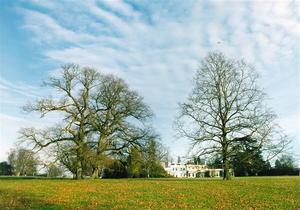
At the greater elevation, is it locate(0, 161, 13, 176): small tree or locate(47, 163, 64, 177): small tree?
locate(0, 161, 13, 176): small tree

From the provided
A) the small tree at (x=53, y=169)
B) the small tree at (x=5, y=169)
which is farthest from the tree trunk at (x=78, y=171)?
the small tree at (x=5, y=169)

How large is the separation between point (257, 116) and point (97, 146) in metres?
21.0

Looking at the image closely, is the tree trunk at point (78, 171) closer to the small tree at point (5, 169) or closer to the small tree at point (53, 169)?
the small tree at point (53, 169)

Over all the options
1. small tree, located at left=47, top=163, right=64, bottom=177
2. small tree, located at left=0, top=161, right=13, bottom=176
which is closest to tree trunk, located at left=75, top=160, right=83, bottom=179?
small tree, located at left=47, top=163, right=64, bottom=177

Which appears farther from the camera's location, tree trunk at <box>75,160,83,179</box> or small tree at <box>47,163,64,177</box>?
tree trunk at <box>75,160,83,179</box>

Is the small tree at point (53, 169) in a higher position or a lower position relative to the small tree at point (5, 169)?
lower

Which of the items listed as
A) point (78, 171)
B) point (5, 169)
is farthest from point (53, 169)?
point (5, 169)

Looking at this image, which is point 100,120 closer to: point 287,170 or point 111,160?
point 111,160

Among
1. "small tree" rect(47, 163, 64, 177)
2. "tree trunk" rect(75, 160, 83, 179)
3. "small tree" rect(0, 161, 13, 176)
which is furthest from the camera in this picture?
"small tree" rect(0, 161, 13, 176)

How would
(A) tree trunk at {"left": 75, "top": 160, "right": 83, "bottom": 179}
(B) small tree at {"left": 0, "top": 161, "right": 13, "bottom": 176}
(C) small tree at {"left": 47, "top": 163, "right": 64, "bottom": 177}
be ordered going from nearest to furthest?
(C) small tree at {"left": 47, "top": 163, "right": 64, "bottom": 177} → (A) tree trunk at {"left": 75, "top": 160, "right": 83, "bottom": 179} → (B) small tree at {"left": 0, "top": 161, "right": 13, "bottom": 176}

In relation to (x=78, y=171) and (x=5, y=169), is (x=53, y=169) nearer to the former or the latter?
(x=78, y=171)

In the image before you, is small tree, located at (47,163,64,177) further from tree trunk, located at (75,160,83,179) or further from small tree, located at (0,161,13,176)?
small tree, located at (0,161,13,176)

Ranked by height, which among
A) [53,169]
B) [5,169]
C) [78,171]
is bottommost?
[78,171]

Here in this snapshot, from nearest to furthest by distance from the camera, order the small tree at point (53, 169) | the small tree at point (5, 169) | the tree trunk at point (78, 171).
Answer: the small tree at point (53, 169) → the tree trunk at point (78, 171) → the small tree at point (5, 169)
